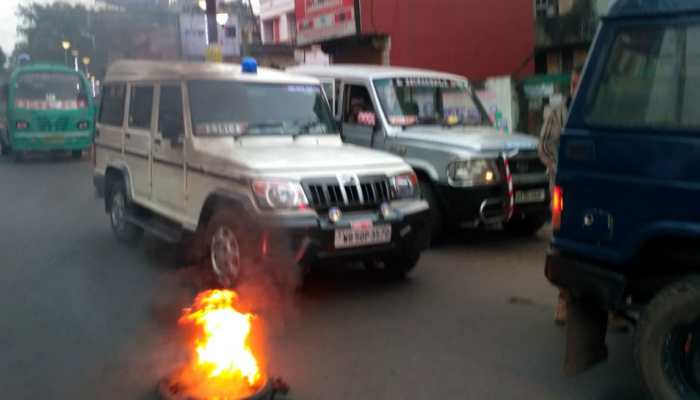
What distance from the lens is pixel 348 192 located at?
5.66 meters

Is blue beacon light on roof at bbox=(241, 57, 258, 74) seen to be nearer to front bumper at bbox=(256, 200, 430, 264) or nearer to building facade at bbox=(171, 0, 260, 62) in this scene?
front bumper at bbox=(256, 200, 430, 264)

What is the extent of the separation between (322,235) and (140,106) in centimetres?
321

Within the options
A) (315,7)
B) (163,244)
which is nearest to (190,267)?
(163,244)

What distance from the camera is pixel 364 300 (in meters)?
5.96

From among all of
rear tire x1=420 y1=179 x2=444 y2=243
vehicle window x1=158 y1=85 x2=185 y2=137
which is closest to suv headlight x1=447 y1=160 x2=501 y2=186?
rear tire x1=420 y1=179 x2=444 y2=243

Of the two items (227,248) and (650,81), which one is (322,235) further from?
(650,81)

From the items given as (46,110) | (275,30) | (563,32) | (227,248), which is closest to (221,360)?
→ (227,248)

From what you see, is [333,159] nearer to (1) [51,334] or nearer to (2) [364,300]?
(2) [364,300]

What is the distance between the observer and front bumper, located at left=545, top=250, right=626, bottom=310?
3703 millimetres

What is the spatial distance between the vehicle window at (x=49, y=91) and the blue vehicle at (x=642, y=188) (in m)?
18.7

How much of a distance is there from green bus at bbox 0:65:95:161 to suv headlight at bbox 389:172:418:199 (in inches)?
612

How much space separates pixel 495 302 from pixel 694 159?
2818mm

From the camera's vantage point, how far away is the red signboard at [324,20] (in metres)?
16.5

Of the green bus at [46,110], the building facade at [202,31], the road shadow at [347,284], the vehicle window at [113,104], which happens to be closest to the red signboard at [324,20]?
the building facade at [202,31]
